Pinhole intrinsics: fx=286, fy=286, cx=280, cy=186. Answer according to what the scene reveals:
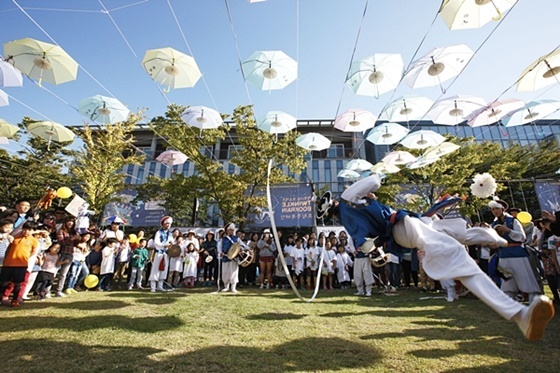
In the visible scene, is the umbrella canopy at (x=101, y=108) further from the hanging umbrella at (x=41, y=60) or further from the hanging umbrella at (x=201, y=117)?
the hanging umbrella at (x=201, y=117)

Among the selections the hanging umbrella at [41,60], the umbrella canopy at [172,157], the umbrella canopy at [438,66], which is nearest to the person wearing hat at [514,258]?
the umbrella canopy at [438,66]

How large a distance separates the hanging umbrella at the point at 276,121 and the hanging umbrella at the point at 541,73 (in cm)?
857

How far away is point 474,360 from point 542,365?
65 centimetres

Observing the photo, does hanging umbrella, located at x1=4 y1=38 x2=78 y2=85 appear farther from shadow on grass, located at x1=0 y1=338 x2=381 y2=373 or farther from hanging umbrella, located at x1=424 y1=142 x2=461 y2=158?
hanging umbrella, located at x1=424 y1=142 x2=461 y2=158

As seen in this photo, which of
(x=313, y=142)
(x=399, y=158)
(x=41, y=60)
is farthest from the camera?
(x=399, y=158)

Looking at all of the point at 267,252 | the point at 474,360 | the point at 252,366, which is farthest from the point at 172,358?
the point at 267,252

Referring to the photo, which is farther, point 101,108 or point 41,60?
point 101,108

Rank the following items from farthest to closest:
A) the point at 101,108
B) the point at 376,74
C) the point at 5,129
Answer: the point at 5,129, the point at 101,108, the point at 376,74

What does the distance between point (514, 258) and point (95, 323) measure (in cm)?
776

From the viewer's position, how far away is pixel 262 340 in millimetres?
3938

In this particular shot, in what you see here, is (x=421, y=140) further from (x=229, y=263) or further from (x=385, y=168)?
(x=229, y=263)

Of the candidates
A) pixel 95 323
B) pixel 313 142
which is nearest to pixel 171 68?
pixel 95 323

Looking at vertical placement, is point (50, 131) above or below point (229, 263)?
above

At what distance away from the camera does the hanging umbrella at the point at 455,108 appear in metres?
10.7
